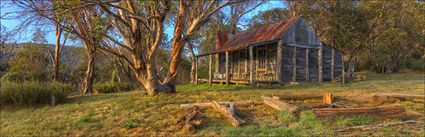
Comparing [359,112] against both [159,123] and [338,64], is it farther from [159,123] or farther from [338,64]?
[338,64]

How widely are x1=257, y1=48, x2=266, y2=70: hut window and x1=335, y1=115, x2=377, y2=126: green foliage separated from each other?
12.7m

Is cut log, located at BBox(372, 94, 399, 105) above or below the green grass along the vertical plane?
above

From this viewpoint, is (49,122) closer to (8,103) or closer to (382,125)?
(8,103)

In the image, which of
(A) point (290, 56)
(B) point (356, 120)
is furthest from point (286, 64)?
(B) point (356, 120)

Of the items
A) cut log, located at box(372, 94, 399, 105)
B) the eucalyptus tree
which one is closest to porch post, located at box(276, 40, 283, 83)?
the eucalyptus tree

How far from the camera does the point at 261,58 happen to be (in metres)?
18.5

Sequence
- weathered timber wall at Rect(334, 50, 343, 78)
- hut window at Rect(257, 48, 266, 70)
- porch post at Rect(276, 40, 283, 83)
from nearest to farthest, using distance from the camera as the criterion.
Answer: porch post at Rect(276, 40, 283, 83), hut window at Rect(257, 48, 266, 70), weathered timber wall at Rect(334, 50, 343, 78)

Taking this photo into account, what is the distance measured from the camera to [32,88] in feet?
30.3

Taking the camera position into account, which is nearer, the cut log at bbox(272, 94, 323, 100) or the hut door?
the cut log at bbox(272, 94, 323, 100)

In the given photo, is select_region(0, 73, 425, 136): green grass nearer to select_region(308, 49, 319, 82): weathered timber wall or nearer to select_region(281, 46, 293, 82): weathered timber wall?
select_region(281, 46, 293, 82): weathered timber wall

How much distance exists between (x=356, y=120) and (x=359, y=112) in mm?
378

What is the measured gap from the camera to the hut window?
18139 millimetres

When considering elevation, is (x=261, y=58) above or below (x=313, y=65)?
above

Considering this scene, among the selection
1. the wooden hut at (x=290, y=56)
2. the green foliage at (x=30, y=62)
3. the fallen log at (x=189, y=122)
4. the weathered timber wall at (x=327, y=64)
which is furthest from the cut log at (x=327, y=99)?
the green foliage at (x=30, y=62)
